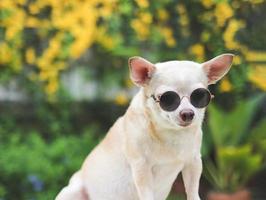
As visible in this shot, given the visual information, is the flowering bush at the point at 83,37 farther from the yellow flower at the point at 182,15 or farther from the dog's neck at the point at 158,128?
the dog's neck at the point at 158,128

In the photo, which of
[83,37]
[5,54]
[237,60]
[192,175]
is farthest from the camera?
[5,54]

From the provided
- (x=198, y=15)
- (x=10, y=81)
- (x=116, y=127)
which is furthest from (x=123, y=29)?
(x=116, y=127)

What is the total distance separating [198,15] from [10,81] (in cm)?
288

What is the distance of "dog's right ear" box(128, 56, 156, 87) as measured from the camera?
2.56 meters

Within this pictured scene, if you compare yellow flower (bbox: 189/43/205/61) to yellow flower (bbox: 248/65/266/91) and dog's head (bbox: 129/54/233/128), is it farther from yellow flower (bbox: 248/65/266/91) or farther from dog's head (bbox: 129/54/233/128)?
dog's head (bbox: 129/54/233/128)

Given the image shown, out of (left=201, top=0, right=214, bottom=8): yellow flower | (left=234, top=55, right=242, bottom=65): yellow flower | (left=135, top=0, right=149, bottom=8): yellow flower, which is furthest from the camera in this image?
(left=201, top=0, right=214, bottom=8): yellow flower

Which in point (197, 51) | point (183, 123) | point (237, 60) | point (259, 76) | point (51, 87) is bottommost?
point (51, 87)

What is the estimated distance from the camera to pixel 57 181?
6668 millimetres

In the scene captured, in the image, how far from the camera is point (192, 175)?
2846mm

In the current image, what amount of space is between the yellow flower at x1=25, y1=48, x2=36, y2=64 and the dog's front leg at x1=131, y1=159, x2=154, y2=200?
473 centimetres

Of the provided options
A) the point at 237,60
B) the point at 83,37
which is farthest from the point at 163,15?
the point at 237,60

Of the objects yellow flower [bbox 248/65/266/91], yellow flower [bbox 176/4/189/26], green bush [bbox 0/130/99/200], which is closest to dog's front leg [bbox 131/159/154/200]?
yellow flower [bbox 248/65/266/91]

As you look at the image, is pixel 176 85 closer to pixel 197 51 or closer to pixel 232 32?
pixel 232 32

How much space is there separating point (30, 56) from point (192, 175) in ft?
15.4
